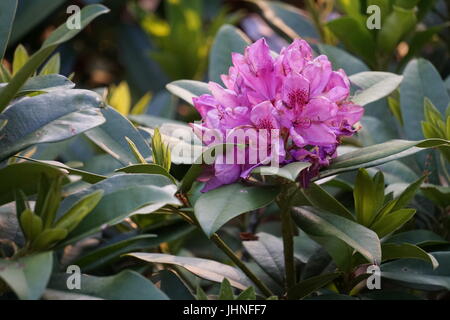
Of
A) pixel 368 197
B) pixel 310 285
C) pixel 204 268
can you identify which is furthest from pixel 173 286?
pixel 368 197

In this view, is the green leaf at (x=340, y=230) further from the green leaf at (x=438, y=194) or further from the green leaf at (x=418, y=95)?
the green leaf at (x=418, y=95)

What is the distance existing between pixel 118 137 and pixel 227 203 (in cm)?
30

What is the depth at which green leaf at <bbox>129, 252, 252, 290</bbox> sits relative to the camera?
1.00m

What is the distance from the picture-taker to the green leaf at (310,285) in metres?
1.01

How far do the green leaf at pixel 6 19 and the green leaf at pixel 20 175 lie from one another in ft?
0.65

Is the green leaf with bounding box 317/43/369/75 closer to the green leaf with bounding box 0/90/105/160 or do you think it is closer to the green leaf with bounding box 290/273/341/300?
the green leaf with bounding box 290/273/341/300

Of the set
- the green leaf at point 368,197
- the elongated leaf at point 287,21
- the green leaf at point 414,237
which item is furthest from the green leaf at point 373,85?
the elongated leaf at point 287,21

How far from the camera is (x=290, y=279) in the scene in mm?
1063

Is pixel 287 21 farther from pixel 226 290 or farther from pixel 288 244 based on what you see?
pixel 226 290

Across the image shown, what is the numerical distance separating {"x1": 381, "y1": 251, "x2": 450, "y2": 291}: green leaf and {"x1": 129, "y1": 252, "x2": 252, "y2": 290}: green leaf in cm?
21

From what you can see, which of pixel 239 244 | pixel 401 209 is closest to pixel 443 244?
pixel 401 209

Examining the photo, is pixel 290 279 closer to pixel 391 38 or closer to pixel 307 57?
pixel 307 57

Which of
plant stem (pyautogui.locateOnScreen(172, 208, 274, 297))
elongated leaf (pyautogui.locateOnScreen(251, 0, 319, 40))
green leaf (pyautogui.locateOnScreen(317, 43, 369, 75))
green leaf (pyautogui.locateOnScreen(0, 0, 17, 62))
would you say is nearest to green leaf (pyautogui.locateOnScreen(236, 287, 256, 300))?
plant stem (pyautogui.locateOnScreen(172, 208, 274, 297))

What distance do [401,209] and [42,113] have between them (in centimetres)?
50
